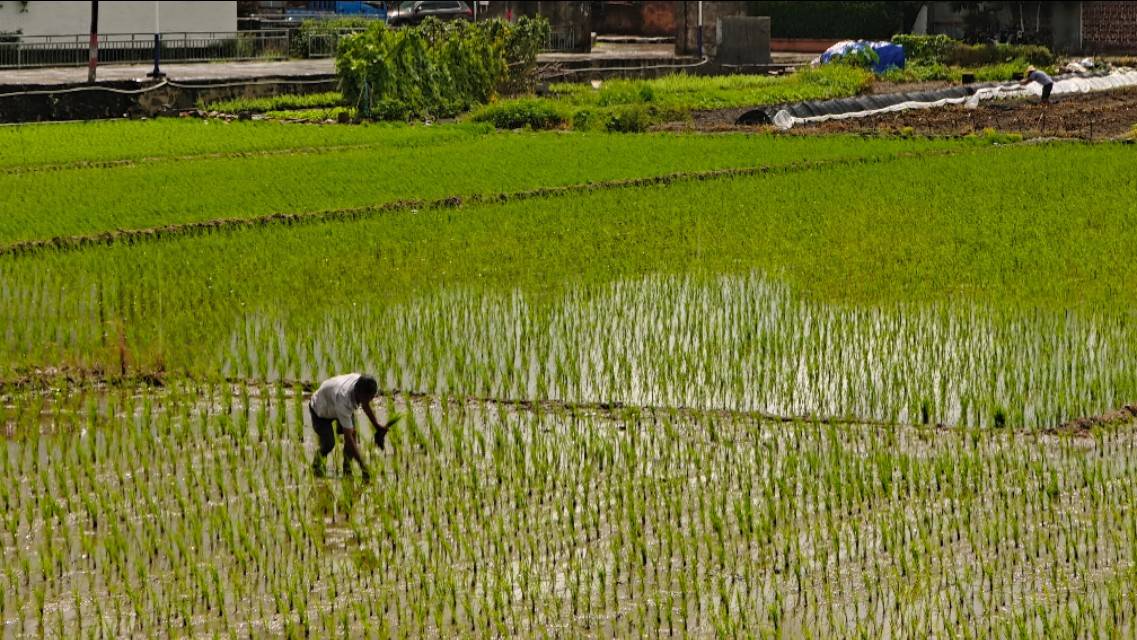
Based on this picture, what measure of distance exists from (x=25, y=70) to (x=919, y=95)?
1315cm

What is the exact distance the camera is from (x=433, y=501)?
297 inches

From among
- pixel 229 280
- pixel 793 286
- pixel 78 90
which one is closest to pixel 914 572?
pixel 793 286

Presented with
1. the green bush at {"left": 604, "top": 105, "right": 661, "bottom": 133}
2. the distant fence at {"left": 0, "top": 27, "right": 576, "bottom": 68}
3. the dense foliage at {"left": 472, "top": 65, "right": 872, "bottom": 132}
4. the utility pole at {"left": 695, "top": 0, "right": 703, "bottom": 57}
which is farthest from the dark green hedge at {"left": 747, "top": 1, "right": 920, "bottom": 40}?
the green bush at {"left": 604, "top": 105, "right": 661, "bottom": 133}

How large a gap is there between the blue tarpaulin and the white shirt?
2651 centimetres

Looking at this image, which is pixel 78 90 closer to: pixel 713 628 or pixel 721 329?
pixel 721 329

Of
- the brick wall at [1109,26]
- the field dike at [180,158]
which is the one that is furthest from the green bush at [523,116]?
the brick wall at [1109,26]

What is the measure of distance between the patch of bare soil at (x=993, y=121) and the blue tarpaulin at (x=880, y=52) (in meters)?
6.31

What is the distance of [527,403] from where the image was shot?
361 inches

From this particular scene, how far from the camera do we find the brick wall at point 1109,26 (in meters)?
37.6

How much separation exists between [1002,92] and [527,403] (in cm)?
2051

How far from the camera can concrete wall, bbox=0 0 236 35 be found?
2975cm

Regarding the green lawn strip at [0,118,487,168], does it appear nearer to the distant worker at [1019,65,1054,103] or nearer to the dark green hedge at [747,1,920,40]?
the distant worker at [1019,65,1054,103]

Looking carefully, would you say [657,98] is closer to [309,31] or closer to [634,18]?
[309,31]

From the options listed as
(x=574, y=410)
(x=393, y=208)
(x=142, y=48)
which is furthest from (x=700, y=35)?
(x=574, y=410)
